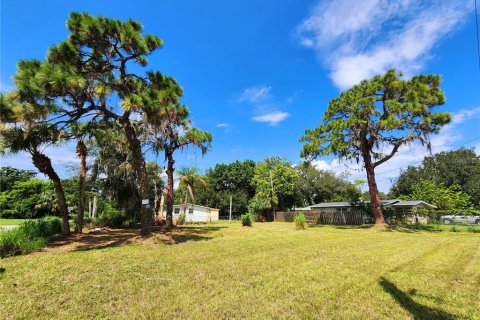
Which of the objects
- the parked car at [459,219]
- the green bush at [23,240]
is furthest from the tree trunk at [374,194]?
the green bush at [23,240]

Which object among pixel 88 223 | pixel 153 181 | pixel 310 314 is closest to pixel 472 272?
pixel 310 314

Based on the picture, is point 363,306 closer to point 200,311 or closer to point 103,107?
point 200,311

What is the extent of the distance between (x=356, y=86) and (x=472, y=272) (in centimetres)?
1554

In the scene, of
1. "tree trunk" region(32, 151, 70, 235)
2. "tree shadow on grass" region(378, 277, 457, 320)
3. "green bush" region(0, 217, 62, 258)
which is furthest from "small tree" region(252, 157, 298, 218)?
"tree shadow on grass" region(378, 277, 457, 320)

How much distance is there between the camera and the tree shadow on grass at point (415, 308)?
3557 millimetres

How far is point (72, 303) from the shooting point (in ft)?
13.1

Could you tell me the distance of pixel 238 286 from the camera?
15.8ft

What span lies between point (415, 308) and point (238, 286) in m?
2.73

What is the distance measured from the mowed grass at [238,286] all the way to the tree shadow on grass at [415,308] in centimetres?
1

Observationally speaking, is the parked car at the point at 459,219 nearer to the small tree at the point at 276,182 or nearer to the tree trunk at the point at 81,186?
the small tree at the point at 276,182

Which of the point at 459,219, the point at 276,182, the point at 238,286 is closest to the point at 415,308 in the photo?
the point at 238,286

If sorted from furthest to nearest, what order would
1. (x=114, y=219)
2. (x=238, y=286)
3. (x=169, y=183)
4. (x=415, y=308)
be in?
(x=114, y=219), (x=169, y=183), (x=238, y=286), (x=415, y=308)

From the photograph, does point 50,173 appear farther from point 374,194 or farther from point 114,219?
point 374,194

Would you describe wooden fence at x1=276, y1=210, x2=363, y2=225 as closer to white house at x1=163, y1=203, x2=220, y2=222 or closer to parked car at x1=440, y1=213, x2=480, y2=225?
parked car at x1=440, y1=213, x2=480, y2=225
